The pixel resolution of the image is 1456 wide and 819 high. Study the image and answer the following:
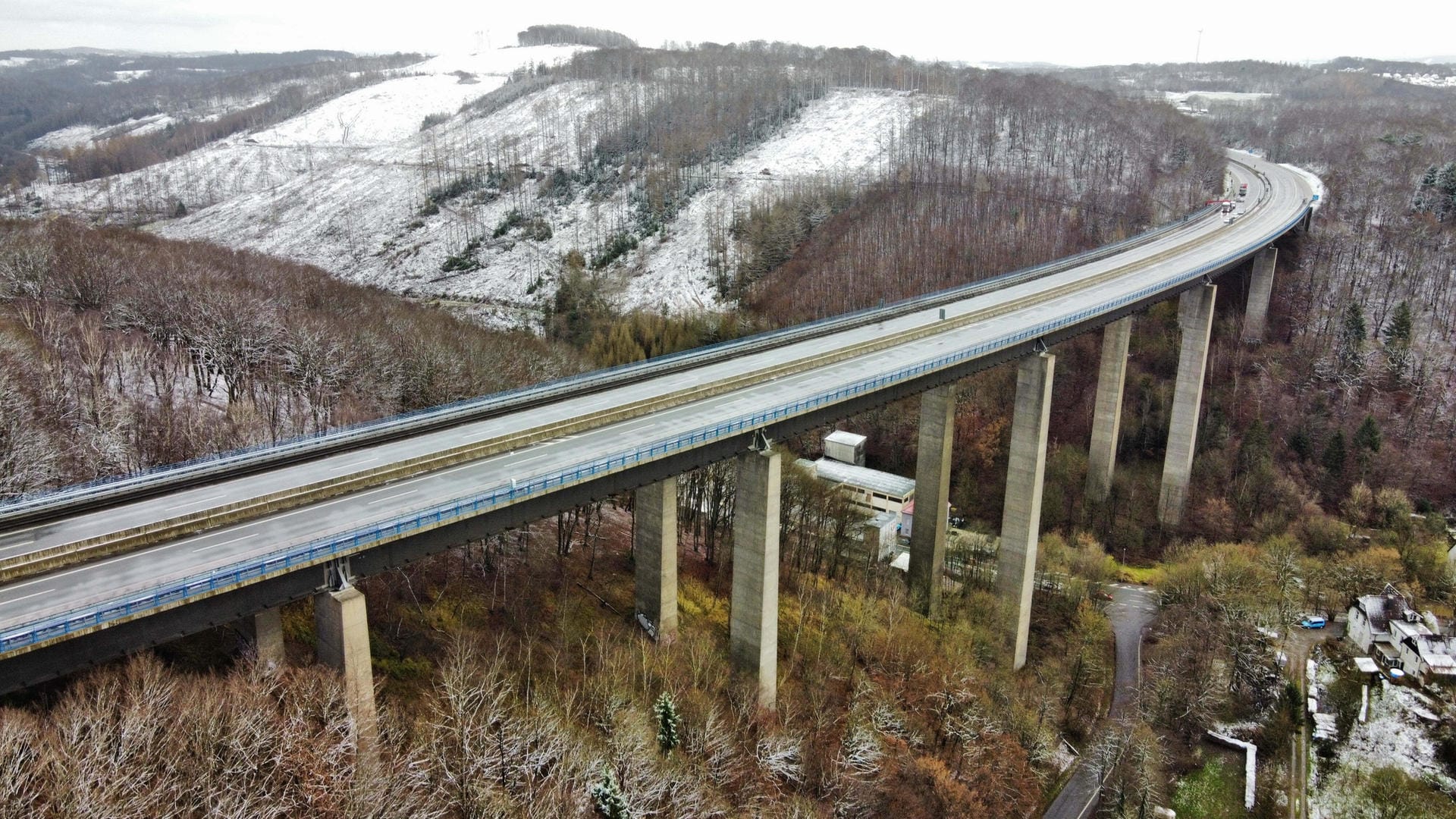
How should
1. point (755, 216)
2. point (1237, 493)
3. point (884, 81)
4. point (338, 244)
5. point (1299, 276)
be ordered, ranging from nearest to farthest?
point (1237, 493) → point (1299, 276) → point (755, 216) → point (338, 244) → point (884, 81)

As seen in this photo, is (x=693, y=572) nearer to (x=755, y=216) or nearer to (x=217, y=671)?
(x=217, y=671)

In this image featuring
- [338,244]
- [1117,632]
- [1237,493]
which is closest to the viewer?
[1117,632]

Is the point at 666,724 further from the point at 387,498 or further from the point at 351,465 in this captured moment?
the point at 351,465

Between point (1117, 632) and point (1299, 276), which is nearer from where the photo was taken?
point (1117, 632)

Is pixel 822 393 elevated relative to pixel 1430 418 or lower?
elevated

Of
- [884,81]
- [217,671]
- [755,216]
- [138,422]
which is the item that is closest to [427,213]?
[755,216]

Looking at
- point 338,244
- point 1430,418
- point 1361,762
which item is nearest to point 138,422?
point 1361,762

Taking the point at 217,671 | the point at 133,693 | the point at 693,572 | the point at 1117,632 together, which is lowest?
the point at 1117,632

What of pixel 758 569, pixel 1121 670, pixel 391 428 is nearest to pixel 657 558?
pixel 758 569

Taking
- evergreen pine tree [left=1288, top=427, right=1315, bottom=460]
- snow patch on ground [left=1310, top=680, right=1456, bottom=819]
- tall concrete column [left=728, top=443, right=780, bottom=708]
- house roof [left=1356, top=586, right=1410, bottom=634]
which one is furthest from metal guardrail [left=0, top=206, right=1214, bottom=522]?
evergreen pine tree [left=1288, top=427, right=1315, bottom=460]
